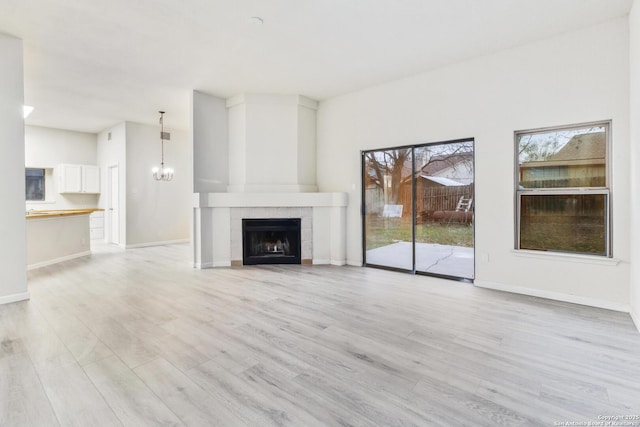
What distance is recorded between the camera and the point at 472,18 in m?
3.29

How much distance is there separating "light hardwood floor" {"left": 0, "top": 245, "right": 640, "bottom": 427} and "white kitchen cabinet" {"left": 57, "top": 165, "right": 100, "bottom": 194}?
17.2 feet

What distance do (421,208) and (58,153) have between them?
28.8ft

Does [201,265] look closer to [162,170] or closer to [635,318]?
[162,170]

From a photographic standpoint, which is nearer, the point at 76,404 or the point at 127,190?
the point at 76,404

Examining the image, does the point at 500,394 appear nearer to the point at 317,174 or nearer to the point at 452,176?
the point at 452,176

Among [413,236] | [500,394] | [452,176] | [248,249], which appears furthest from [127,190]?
[500,394]

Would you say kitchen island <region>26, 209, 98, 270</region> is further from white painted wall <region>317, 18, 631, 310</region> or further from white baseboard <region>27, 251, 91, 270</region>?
white painted wall <region>317, 18, 631, 310</region>

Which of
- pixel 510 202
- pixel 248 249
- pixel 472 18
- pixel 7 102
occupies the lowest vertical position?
pixel 248 249

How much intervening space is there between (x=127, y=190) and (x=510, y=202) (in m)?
7.68

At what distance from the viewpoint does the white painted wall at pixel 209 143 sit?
217 inches

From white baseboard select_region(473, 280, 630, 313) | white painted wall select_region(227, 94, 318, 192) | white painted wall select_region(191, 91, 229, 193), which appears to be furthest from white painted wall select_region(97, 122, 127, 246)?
white baseboard select_region(473, 280, 630, 313)

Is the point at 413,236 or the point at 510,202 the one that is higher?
the point at 510,202

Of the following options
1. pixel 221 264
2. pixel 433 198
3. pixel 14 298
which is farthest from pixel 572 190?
pixel 14 298

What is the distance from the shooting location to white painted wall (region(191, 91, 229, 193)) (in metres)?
5.51
